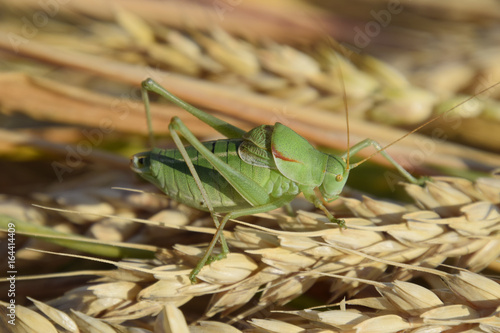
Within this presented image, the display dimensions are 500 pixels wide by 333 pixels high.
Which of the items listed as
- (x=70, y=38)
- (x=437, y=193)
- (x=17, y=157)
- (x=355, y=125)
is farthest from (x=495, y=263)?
Answer: (x=70, y=38)

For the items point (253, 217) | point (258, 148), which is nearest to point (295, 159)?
point (258, 148)

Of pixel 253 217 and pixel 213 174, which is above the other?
pixel 213 174

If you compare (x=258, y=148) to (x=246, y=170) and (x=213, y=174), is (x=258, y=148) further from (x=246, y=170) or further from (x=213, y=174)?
(x=213, y=174)

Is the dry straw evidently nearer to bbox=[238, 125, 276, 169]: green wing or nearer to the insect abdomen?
the insect abdomen

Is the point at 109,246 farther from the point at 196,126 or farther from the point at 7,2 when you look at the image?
the point at 7,2

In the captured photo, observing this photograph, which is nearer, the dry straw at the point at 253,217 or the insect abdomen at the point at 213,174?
the dry straw at the point at 253,217

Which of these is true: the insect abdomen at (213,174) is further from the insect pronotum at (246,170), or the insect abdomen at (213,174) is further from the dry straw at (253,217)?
the dry straw at (253,217)

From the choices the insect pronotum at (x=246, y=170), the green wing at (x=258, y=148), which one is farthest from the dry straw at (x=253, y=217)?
the green wing at (x=258, y=148)

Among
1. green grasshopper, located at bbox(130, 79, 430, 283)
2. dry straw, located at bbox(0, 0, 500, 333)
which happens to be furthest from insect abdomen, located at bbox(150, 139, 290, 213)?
dry straw, located at bbox(0, 0, 500, 333)

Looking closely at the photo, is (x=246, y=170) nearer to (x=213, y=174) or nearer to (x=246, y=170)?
(x=246, y=170)
